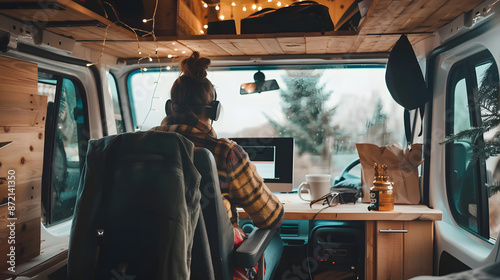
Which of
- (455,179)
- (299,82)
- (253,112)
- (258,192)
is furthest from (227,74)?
(455,179)

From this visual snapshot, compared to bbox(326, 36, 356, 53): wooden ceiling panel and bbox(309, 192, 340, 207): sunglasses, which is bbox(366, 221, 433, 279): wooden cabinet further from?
bbox(326, 36, 356, 53): wooden ceiling panel

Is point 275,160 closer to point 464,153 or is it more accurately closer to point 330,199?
point 330,199

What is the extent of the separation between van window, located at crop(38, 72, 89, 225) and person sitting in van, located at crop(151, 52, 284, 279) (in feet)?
3.46

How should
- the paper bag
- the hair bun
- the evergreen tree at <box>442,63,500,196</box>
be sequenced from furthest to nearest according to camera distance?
the paper bag → the hair bun → the evergreen tree at <box>442,63,500,196</box>

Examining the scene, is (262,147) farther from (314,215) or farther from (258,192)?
(258,192)

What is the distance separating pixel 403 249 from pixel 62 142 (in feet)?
7.49

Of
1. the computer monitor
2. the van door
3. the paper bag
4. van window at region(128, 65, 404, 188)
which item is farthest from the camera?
van window at region(128, 65, 404, 188)

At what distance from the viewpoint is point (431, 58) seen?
2410mm

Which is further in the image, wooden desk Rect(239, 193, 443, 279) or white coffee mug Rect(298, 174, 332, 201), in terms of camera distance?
white coffee mug Rect(298, 174, 332, 201)

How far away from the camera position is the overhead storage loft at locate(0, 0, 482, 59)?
175 centimetres

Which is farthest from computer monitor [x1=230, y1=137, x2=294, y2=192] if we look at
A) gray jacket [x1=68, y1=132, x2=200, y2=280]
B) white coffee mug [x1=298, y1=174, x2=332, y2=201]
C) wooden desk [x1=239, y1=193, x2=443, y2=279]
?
gray jacket [x1=68, y1=132, x2=200, y2=280]

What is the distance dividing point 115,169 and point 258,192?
2.24 feet

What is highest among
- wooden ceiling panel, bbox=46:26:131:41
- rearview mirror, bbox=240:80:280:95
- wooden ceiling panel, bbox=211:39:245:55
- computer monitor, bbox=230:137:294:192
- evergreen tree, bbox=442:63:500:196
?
wooden ceiling panel, bbox=211:39:245:55

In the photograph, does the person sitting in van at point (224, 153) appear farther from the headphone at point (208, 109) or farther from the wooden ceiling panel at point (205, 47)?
the wooden ceiling panel at point (205, 47)
